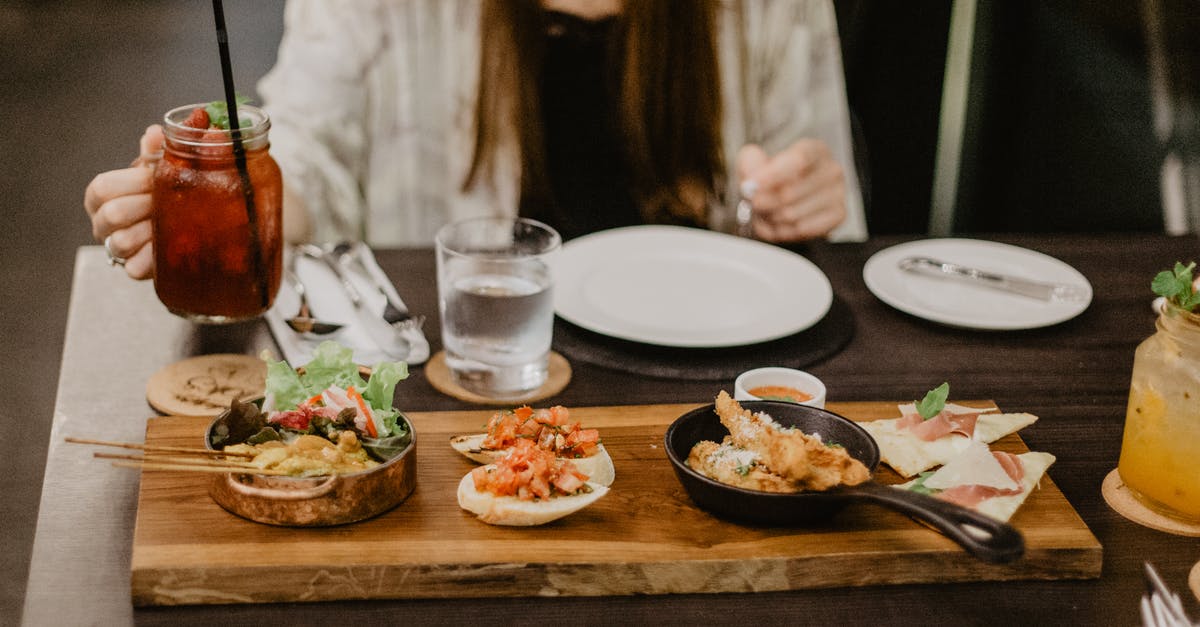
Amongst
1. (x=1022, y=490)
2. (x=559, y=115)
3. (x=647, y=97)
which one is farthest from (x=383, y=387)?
(x=559, y=115)

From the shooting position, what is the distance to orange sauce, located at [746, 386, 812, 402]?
1388mm

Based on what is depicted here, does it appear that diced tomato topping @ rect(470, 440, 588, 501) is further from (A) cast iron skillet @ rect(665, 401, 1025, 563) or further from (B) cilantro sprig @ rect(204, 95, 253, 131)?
(B) cilantro sprig @ rect(204, 95, 253, 131)

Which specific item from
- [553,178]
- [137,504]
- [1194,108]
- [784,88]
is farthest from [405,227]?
[1194,108]

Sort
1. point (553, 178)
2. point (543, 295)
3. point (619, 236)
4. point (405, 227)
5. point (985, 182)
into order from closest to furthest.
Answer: point (543, 295)
point (619, 236)
point (553, 178)
point (405, 227)
point (985, 182)

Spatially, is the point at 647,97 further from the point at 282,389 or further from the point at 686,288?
the point at 282,389

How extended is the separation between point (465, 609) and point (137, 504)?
38 centimetres

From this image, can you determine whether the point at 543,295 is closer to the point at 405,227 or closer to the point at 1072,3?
the point at 405,227

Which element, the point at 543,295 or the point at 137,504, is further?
the point at 543,295

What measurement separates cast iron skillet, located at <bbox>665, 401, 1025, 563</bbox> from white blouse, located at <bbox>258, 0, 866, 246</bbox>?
1481 mm

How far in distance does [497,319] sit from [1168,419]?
774 millimetres

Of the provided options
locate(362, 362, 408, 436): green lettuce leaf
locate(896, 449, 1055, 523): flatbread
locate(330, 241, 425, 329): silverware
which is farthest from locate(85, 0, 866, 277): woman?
locate(362, 362, 408, 436): green lettuce leaf

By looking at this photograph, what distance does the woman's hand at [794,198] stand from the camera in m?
2.10

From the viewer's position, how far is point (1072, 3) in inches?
131

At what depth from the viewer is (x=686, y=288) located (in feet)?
6.10
